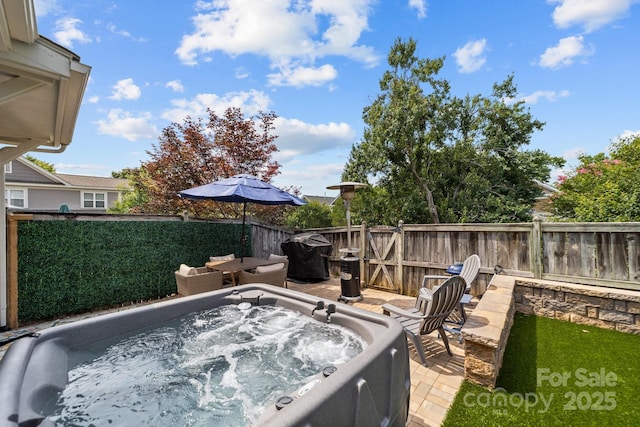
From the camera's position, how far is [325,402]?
1476mm

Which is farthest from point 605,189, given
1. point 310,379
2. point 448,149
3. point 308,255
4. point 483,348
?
point 310,379

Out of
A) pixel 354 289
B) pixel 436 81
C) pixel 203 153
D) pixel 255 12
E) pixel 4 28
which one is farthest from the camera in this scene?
pixel 436 81

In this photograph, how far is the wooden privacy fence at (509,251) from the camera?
4125mm

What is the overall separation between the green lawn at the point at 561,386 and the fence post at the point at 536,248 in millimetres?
1183

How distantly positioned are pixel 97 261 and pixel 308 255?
4.33 metres

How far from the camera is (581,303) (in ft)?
13.4

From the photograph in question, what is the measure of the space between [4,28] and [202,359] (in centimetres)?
298

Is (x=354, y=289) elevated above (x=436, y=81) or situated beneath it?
situated beneath

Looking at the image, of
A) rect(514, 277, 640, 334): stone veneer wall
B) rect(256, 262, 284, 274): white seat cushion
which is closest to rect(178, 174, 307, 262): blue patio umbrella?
rect(256, 262, 284, 274): white seat cushion

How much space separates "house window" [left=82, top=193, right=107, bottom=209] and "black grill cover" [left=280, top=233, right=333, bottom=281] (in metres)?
16.1

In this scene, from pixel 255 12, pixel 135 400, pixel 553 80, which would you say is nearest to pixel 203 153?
pixel 255 12

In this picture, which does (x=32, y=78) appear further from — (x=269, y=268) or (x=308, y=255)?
(x=308, y=255)

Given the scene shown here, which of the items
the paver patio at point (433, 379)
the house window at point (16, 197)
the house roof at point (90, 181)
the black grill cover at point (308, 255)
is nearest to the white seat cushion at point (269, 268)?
the black grill cover at point (308, 255)

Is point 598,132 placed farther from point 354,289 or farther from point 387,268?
point 354,289
